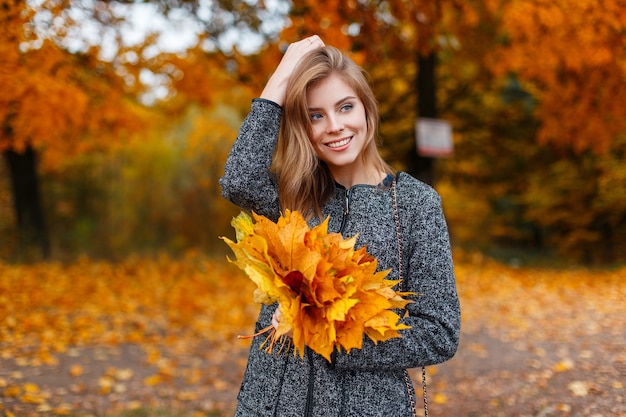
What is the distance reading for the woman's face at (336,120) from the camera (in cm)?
203

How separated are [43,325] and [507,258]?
10.6m

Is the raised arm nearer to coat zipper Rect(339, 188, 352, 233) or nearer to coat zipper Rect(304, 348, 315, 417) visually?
coat zipper Rect(339, 188, 352, 233)

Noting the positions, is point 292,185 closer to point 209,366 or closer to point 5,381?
point 5,381

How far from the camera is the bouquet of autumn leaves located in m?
1.54

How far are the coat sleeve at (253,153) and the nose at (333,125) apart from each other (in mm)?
166

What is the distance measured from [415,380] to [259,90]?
12.7 feet

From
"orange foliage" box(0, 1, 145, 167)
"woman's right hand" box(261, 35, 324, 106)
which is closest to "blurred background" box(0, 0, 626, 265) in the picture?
"orange foliage" box(0, 1, 145, 167)

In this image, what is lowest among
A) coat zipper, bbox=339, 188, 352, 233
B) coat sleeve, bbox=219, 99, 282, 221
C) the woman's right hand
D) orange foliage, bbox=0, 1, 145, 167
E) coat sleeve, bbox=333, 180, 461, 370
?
coat sleeve, bbox=333, 180, 461, 370

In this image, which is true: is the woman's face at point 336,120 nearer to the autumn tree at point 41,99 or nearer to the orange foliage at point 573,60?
the autumn tree at point 41,99

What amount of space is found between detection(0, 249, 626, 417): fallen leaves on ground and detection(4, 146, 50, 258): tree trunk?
1080 millimetres

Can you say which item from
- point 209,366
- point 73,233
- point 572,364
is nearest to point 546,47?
point 572,364

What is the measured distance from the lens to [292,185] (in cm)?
203

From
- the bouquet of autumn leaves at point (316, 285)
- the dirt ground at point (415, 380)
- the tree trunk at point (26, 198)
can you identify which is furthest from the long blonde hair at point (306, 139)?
the tree trunk at point (26, 198)

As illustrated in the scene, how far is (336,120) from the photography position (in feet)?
6.66
